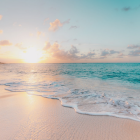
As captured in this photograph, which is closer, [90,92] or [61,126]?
[61,126]

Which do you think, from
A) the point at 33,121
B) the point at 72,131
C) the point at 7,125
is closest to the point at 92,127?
the point at 72,131

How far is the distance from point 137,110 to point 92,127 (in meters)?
2.59

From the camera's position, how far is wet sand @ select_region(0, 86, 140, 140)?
2732 mm

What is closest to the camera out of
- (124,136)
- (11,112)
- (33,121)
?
(124,136)

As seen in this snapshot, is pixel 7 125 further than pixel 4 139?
Yes

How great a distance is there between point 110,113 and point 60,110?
6.99 ft

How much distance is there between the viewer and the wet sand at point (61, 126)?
108 inches

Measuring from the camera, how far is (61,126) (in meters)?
3.18

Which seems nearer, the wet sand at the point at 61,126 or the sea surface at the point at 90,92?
the wet sand at the point at 61,126

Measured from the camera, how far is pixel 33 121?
3.44m

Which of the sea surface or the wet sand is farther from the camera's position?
the sea surface

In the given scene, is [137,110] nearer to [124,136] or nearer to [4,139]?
[124,136]

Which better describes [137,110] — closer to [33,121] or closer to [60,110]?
[60,110]

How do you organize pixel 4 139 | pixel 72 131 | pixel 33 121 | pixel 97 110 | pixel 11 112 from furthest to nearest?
pixel 97 110, pixel 11 112, pixel 33 121, pixel 72 131, pixel 4 139
